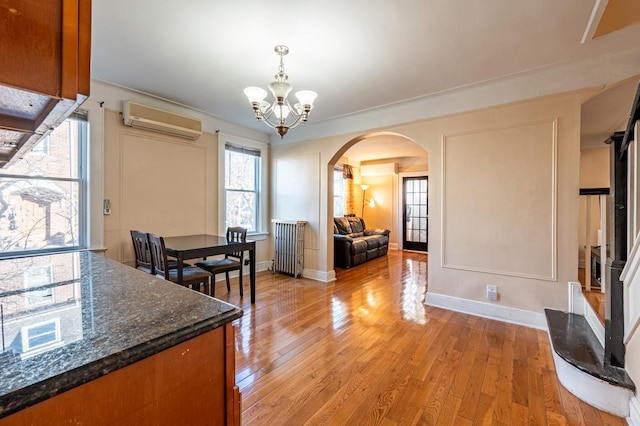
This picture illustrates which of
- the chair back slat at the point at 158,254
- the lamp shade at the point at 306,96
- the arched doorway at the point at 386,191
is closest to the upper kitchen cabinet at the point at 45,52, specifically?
the lamp shade at the point at 306,96

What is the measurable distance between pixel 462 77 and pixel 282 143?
3.04 meters

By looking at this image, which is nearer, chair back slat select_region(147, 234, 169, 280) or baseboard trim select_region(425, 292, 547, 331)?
chair back slat select_region(147, 234, 169, 280)

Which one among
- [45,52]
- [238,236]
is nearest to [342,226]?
[238,236]

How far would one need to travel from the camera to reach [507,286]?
3066 millimetres

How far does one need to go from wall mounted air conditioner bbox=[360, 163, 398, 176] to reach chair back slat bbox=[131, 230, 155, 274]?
6322 mm

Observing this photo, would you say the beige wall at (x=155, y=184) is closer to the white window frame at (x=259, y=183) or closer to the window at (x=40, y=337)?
the white window frame at (x=259, y=183)

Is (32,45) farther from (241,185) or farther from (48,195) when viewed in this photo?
(241,185)

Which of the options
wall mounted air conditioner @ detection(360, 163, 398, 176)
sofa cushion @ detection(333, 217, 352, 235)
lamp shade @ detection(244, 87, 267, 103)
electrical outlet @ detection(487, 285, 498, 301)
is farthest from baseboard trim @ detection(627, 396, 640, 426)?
wall mounted air conditioner @ detection(360, 163, 398, 176)

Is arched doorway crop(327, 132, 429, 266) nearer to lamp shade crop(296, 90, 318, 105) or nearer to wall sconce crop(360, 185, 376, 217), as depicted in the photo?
wall sconce crop(360, 185, 376, 217)

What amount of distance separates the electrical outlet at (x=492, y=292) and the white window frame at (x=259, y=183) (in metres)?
3.54

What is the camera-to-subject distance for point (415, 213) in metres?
7.80

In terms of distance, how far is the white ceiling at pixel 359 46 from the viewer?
198 centimetres

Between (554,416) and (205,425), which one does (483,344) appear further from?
(205,425)

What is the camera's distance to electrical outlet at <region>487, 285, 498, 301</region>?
3115mm
